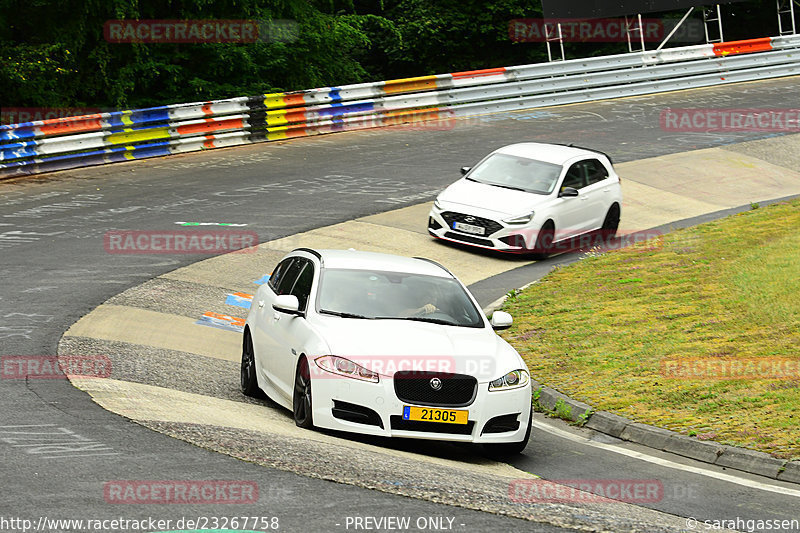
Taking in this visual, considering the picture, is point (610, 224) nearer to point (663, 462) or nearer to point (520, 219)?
point (520, 219)

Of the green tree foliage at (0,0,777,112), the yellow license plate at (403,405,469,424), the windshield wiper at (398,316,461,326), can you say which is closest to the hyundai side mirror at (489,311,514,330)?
the windshield wiper at (398,316,461,326)

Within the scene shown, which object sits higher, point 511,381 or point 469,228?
point 511,381

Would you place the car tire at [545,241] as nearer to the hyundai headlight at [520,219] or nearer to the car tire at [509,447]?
the hyundai headlight at [520,219]

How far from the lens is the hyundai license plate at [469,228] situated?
18.9 m

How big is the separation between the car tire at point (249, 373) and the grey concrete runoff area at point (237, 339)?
0.55ft

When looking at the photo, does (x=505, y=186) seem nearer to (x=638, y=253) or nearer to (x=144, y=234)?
(x=638, y=253)

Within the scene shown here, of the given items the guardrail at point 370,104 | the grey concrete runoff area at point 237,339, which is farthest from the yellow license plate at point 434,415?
the guardrail at point 370,104

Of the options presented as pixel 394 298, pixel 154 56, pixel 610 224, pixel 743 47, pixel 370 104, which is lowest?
pixel 610 224

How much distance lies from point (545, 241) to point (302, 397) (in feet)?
34.1

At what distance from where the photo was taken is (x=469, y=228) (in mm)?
18969

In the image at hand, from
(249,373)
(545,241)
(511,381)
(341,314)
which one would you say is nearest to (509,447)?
(511,381)

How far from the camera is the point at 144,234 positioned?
1850 centimetres

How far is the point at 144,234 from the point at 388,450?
1050 cm

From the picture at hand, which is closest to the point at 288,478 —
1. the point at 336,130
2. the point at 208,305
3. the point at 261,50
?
the point at 208,305
